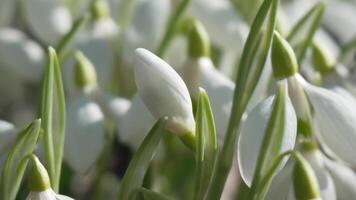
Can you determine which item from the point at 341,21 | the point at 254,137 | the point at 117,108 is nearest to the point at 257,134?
the point at 254,137

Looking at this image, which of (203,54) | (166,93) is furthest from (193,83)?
(166,93)

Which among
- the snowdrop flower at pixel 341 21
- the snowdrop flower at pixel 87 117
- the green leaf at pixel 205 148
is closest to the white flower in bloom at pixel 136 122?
the snowdrop flower at pixel 87 117

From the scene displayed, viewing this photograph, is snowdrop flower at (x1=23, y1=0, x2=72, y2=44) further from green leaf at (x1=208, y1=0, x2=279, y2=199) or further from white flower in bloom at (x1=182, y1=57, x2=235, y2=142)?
green leaf at (x1=208, y1=0, x2=279, y2=199)

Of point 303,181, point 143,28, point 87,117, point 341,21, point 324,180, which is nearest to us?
point 303,181

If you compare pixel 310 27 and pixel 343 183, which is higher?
pixel 310 27

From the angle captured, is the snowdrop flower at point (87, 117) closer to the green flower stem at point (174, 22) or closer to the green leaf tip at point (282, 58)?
the green flower stem at point (174, 22)

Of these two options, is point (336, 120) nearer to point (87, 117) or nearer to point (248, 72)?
point (248, 72)

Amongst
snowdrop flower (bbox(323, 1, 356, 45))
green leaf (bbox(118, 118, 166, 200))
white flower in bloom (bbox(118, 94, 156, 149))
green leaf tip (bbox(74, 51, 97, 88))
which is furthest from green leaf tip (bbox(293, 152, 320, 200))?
snowdrop flower (bbox(323, 1, 356, 45))
